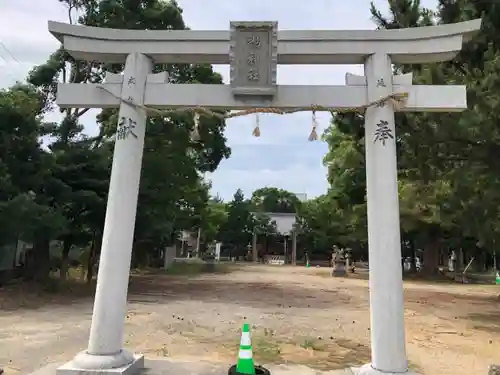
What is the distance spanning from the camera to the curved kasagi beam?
4914 mm

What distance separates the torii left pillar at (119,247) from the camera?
14.9 ft

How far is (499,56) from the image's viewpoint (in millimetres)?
8023

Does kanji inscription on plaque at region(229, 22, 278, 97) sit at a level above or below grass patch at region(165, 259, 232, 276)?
above

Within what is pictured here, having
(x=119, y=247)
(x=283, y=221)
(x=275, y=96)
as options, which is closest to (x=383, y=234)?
(x=275, y=96)

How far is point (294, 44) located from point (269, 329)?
6317 millimetres

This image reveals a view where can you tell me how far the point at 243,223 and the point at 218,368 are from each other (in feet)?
137

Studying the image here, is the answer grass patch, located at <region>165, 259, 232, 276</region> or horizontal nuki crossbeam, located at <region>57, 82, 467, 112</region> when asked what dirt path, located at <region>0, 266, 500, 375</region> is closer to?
horizontal nuki crossbeam, located at <region>57, 82, 467, 112</region>

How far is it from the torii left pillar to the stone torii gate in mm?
11

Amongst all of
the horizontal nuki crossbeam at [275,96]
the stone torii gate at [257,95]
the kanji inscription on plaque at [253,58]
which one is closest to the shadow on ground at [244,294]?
the stone torii gate at [257,95]

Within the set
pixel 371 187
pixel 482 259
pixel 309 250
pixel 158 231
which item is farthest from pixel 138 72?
pixel 309 250

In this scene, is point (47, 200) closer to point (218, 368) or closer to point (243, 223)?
point (218, 368)

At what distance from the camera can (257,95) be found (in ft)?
16.2

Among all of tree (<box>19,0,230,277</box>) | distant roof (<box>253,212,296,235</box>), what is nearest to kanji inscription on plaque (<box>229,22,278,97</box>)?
tree (<box>19,0,230,277</box>)

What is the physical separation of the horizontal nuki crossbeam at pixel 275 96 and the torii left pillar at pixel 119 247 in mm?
183
